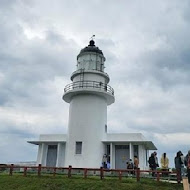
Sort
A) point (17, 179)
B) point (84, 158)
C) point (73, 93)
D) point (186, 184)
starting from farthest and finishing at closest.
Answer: point (73, 93)
point (84, 158)
point (17, 179)
point (186, 184)

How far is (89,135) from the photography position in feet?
62.8

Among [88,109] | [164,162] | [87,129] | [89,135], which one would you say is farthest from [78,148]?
[164,162]

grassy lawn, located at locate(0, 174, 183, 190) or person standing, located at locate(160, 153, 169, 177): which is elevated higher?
person standing, located at locate(160, 153, 169, 177)

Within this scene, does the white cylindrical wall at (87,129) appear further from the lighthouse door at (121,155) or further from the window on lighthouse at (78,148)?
the lighthouse door at (121,155)

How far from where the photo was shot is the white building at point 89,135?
18969mm

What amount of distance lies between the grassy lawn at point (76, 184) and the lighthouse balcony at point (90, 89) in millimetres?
7893

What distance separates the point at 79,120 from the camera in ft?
64.5

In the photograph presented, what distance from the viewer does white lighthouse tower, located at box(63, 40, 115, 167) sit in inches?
747

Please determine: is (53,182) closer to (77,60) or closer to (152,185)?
(152,185)

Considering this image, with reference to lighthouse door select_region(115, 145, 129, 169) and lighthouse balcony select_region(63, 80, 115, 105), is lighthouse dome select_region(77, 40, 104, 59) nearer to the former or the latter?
lighthouse balcony select_region(63, 80, 115, 105)

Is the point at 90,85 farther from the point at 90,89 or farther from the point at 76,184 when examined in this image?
the point at 76,184

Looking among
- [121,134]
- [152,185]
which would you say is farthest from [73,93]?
[152,185]

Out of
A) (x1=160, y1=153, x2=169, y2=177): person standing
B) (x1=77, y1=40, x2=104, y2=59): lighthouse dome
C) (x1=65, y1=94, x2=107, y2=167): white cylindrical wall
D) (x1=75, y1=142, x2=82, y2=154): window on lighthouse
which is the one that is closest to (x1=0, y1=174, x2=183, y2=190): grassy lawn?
(x1=160, y1=153, x2=169, y2=177): person standing

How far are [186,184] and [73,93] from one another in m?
12.0
